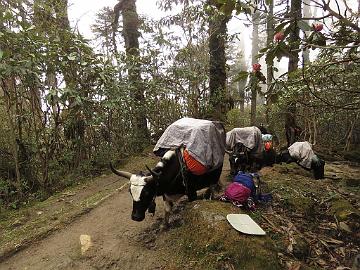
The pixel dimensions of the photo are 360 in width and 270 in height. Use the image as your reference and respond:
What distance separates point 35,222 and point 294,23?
17.6 feet

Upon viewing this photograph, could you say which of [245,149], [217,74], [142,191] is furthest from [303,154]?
[217,74]

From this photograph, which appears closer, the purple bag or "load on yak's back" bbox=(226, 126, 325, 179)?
the purple bag

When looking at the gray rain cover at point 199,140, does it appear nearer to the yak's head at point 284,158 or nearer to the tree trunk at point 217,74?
the yak's head at point 284,158

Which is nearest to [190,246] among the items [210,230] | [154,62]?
[210,230]

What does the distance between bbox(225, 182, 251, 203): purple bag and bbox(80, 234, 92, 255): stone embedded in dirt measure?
2.31 meters

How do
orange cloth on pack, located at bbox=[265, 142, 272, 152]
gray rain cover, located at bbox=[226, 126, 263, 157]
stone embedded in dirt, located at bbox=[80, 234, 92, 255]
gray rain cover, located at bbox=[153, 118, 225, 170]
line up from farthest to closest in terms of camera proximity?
orange cloth on pack, located at bbox=[265, 142, 272, 152] → gray rain cover, located at bbox=[226, 126, 263, 157] → gray rain cover, located at bbox=[153, 118, 225, 170] → stone embedded in dirt, located at bbox=[80, 234, 92, 255]

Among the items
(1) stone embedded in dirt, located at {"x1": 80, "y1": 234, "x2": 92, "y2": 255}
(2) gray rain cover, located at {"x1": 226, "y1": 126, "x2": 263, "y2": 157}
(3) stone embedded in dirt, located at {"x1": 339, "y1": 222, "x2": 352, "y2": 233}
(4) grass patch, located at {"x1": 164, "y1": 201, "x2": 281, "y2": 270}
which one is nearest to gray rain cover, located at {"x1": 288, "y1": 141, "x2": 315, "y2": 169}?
(2) gray rain cover, located at {"x1": 226, "y1": 126, "x2": 263, "y2": 157}

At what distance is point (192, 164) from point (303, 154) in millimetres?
3479

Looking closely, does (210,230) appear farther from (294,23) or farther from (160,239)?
(294,23)

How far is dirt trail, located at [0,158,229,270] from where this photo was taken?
466 centimetres

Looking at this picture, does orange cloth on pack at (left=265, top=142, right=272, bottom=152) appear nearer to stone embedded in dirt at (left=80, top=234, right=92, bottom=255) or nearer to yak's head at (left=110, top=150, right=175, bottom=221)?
yak's head at (left=110, top=150, right=175, bottom=221)

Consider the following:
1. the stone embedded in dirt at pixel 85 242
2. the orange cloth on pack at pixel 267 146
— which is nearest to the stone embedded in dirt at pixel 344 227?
the orange cloth on pack at pixel 267 146

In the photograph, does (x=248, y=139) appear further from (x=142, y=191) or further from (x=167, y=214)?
(x=142, y=191)

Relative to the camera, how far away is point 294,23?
10.3ft
